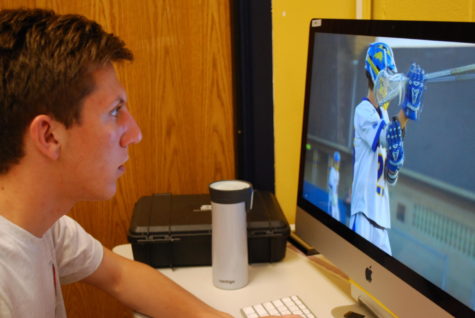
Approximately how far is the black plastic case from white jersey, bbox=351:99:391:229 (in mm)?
335

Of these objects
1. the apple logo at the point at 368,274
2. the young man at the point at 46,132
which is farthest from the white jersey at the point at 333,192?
the young man at the point at 46,132

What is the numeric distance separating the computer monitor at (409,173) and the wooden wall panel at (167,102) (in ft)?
1.71

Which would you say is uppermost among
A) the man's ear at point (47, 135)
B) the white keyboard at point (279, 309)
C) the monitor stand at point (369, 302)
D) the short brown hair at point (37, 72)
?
the short brown hair at point (37, 72)

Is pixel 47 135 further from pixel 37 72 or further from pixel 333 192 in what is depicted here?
pixel 333 192

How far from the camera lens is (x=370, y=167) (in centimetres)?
107

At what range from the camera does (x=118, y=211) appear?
1.82 m

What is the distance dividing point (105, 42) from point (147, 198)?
71cm

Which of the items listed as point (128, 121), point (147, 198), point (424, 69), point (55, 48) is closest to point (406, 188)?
point (424, 69)

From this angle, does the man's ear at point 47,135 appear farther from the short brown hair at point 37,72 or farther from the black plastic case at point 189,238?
the black plastic case at point 189,238

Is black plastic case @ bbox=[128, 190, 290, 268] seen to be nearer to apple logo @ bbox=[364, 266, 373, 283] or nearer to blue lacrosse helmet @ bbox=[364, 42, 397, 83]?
apple logo @ bbox=[364, 266, 373, 283]

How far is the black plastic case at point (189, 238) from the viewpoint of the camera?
1418mm

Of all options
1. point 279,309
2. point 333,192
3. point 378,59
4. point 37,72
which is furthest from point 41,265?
point 378,59

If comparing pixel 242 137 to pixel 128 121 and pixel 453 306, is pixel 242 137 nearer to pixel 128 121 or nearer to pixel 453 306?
pixel 128 121

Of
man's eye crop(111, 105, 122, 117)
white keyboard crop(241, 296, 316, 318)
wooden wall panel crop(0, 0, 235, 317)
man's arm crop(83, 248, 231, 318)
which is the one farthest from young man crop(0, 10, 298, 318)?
wooden wall panel crop(0, 0, 235, 317)
